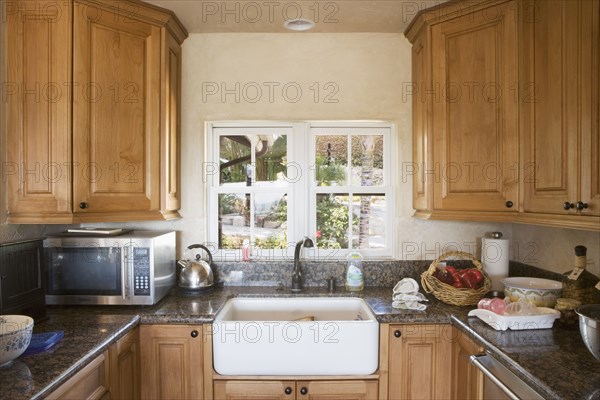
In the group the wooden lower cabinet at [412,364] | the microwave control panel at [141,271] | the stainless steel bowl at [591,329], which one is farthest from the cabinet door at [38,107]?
the stainless steel bowl at [591,329]

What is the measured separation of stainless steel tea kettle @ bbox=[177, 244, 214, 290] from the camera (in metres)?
2.26

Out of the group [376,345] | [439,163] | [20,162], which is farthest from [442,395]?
[20,162]

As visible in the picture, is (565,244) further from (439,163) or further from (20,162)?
(20,162)

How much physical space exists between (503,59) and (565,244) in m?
0.95

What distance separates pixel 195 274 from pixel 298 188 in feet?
2.57

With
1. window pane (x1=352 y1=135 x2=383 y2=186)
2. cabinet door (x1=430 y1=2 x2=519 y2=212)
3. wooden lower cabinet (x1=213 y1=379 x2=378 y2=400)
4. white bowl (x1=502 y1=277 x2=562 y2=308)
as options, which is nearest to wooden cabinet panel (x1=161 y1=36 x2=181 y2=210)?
wooden lower cabinet (x1=213 y1=379 x2=378 y2=400)

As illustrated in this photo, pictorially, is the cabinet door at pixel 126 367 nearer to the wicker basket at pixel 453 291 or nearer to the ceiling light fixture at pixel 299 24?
the wicker basket at pixel 453 291

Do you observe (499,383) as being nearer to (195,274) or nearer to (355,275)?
(355,275)

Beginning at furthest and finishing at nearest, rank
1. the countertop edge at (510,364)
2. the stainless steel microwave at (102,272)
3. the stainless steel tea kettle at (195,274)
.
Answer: the stainless steel tea kettle at (195,274) → the stainless steel microwave at (102,272) → the countertop edge at (510,364)

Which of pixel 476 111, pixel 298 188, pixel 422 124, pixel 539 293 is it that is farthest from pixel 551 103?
pixel 298 188

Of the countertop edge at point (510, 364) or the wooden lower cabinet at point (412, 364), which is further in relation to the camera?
the wooden lower cabinet at point (412, 364)

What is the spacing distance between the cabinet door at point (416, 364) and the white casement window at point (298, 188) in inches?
27.9

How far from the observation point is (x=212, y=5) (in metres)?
2.17

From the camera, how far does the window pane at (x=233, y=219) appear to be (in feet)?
8.43
